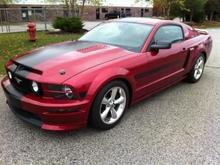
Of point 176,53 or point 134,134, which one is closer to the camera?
point 134,134

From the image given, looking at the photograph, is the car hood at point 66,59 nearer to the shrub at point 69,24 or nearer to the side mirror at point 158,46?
the side mirror at point 158,46

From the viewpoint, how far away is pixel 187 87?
541 cm

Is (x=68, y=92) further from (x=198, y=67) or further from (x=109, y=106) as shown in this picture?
(x=198, y=67)

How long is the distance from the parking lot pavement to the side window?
114cm

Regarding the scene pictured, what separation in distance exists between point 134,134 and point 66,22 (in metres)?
12.2

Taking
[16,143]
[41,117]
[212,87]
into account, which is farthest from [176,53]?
[16,143]

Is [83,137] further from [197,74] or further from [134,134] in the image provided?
[197,74]

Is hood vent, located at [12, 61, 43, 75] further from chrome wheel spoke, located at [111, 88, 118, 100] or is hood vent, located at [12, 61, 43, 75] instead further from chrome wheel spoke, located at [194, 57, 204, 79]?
chrome wheel spoke, located at [194, 57, 204, 79]

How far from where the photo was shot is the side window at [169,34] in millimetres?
4398

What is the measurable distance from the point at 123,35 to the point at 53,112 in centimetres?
196

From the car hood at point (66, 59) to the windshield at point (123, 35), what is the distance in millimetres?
237

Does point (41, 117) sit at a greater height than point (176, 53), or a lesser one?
lesser

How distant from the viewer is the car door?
398cm

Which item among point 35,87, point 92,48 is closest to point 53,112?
point 35,87
